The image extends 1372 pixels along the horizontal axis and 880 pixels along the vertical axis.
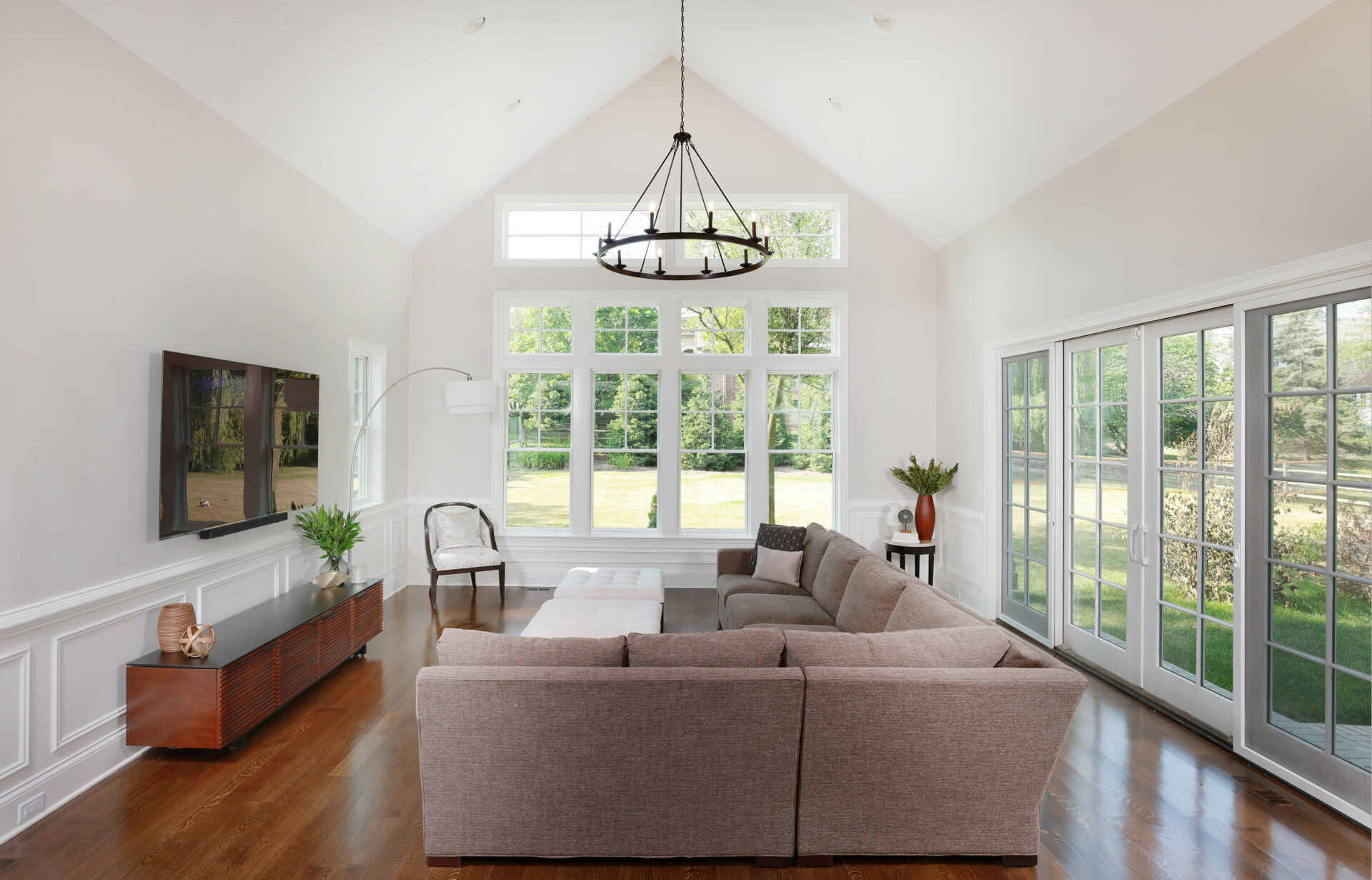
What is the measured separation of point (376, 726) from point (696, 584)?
11.2 feet

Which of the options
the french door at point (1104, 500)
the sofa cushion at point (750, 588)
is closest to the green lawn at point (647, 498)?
the sofa cushion at point (750, 588)

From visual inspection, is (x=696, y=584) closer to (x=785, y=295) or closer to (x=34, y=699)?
(x=785, y=295)

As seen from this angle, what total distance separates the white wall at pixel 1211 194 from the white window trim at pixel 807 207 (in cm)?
136

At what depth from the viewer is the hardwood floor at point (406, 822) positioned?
2252 mm

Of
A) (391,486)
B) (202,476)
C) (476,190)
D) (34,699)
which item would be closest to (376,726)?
(34,699)

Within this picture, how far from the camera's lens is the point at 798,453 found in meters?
6.40

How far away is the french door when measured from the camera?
12.3 feet

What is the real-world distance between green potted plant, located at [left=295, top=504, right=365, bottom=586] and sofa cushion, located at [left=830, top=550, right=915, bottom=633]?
10.4ft

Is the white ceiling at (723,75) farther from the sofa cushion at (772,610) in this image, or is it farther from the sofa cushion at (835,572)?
the sofa cushion at (772,610)

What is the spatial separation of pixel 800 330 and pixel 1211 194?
3.56 m

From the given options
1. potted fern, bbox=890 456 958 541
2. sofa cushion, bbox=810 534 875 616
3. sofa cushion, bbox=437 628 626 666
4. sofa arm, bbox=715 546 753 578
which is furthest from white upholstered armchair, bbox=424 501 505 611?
potted fern, bbox=890 456 958 541

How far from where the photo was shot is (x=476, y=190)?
612 centimetres

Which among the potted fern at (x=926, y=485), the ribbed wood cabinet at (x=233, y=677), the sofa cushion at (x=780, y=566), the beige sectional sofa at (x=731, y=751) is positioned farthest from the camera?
the potted fern at (x=926, y=485)

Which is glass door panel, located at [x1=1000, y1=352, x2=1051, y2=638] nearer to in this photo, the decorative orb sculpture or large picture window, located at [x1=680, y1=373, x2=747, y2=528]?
large picture window, located at [x1=680, y1=373, x2=747, y2=528]
